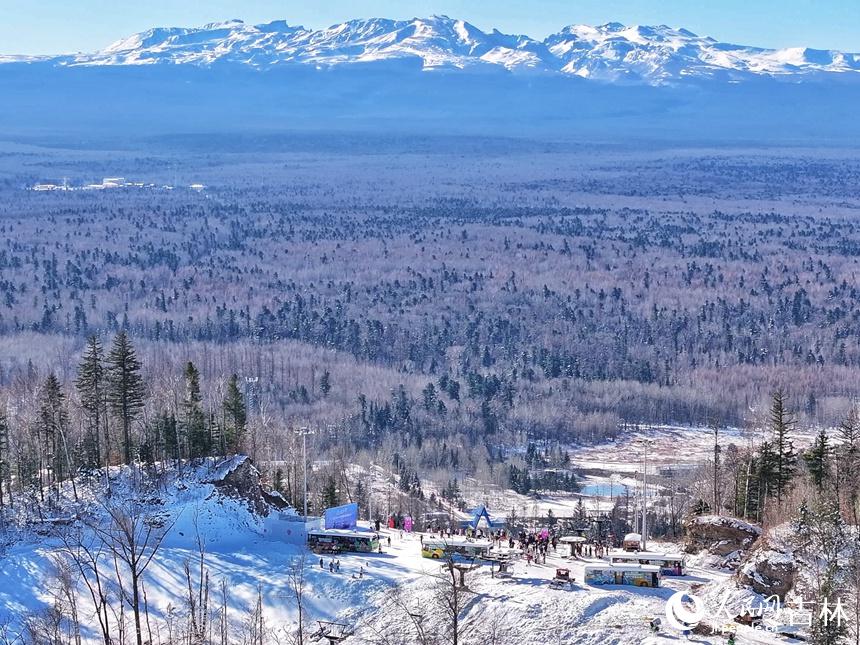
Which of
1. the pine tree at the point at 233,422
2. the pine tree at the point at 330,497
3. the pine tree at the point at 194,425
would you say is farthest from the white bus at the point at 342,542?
the pine tree at the point at 233,422

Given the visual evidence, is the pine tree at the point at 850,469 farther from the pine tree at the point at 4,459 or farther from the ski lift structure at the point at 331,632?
the pine tree at the point at 4,459

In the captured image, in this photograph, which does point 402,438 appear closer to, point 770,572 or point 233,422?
point 233,422

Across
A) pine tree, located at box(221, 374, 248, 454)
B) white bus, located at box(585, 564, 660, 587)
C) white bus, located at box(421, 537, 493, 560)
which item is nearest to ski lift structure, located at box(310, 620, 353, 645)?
white bus, located at box(421, 537, 493, 560)

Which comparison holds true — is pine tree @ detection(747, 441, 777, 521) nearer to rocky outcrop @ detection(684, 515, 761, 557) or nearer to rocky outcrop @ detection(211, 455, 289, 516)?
rocky outcrop @ detection(684, 515, 761, 557)

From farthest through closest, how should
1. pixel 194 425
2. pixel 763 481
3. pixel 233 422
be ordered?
1. pixel 233 422
2. pixel 194 425
3. pixel 763 481

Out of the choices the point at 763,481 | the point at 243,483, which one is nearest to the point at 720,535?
the point at 763,481

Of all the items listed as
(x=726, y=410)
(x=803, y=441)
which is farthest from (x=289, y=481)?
(x=726, y=410)

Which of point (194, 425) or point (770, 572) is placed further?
point (194, 425)
